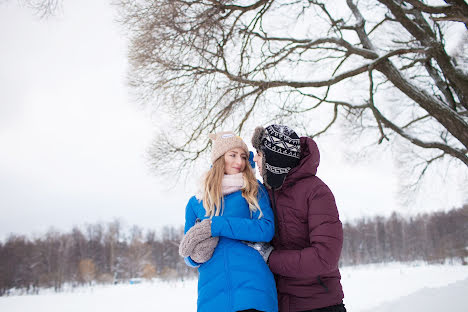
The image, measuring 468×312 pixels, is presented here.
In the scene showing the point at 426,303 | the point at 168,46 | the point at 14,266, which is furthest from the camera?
the point at 14,266

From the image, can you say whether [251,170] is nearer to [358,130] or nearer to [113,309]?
[358,130]

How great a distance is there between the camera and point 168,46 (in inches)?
203

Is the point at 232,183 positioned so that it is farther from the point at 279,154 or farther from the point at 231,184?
the point at 279,154

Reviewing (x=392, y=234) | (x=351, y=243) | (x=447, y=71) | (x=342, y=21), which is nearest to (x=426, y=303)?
(x=447, y=71)

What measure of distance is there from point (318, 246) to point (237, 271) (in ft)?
1.55

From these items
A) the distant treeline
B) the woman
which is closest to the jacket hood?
the woman

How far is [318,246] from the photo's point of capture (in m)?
1.79

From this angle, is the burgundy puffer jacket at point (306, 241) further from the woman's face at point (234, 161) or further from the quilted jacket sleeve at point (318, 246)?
the woman's face at point (234, 161)

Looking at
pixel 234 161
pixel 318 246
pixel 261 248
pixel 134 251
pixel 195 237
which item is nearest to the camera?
pixel 318 246

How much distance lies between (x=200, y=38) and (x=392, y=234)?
66033 millimetres

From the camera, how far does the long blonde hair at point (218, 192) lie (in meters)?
2.07

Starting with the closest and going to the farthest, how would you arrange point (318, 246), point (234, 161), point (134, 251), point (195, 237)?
point (318, 246), point (195, 237), point (234, 161), point (134, 251)

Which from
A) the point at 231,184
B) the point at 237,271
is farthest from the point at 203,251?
the point at 231,184

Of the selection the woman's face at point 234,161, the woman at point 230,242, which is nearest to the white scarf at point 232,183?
the woman at point 230,242
